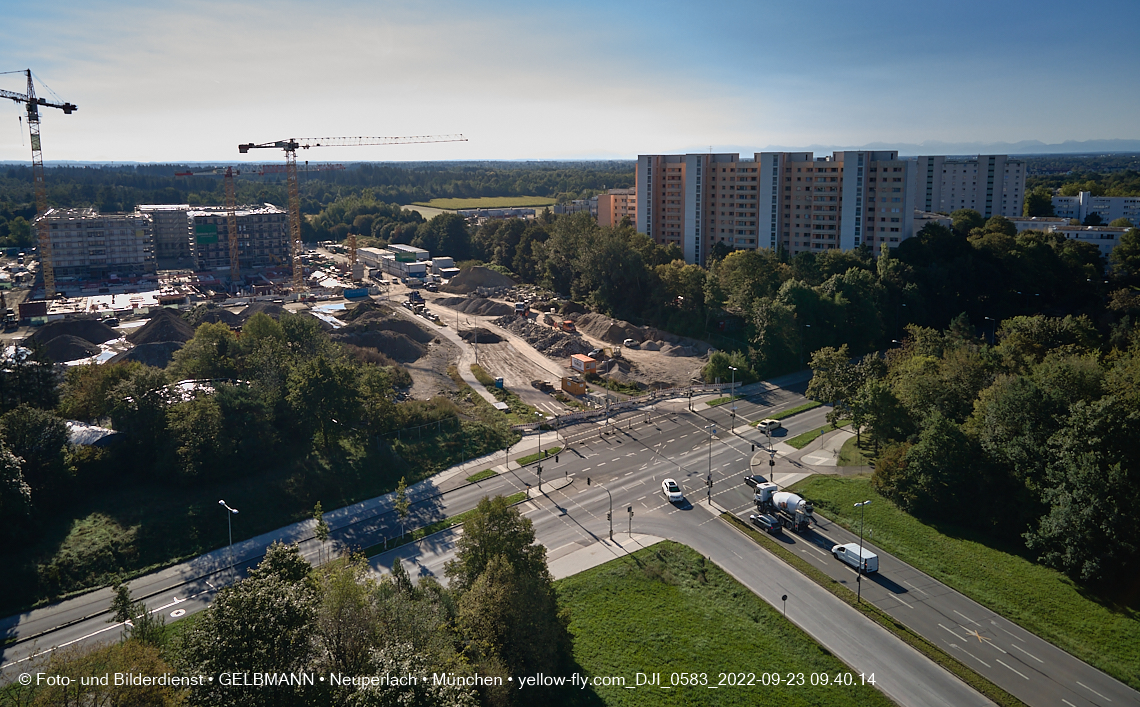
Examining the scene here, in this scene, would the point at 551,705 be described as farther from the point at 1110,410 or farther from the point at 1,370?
the point at 1,370

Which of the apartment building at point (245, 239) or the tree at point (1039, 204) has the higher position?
the tree at point (1039, 204)

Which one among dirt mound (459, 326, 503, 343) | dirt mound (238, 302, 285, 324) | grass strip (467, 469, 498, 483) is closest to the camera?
grass strip (467, 469, 498, 483)

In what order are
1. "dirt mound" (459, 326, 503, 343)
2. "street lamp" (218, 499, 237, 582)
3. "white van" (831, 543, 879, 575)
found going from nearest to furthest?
"white van" (831, 543, 879, 575)
"street lamp" (218, 499, 237, 582)
"dirt mound" (459, 326, 503, 343)

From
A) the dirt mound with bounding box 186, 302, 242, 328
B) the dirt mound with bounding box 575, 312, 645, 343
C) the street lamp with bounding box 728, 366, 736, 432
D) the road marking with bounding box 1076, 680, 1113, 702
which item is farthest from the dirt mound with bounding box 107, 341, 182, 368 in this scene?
the road marking with bounding box 1076, 680, 1113, 702

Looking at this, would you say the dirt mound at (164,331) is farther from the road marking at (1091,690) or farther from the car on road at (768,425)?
the road marking at (1091,690)

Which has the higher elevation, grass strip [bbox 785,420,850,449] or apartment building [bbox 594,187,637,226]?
apartment building [bbox 594,187,637,226]

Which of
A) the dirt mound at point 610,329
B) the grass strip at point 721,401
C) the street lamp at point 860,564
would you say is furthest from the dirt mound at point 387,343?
the street lamp at point 860,564

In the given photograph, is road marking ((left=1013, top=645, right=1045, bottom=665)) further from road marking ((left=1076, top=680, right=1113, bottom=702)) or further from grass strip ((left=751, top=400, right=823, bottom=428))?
grass strip ((left=751, top=400, right=823, bottom=428))
